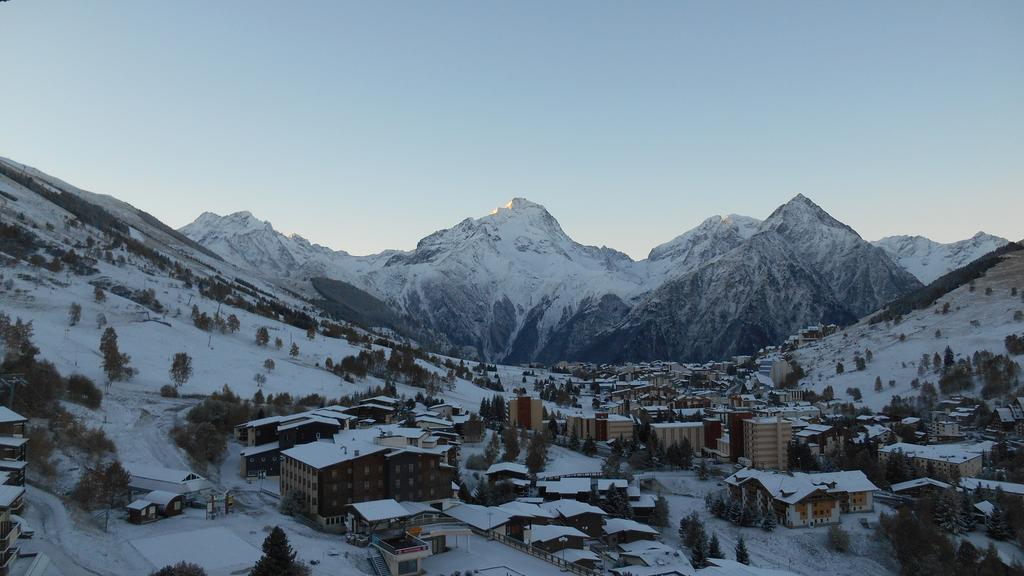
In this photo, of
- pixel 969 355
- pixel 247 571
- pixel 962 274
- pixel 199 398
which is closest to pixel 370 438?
pixel 247 571

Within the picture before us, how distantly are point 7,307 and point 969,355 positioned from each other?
11011cm

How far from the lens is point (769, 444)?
68.2m

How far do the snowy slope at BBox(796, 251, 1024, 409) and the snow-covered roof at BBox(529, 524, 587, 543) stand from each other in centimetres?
6751

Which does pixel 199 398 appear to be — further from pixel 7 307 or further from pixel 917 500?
pixel 917 500

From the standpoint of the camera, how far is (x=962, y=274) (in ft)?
472

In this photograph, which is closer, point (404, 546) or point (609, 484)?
point (404, 546)

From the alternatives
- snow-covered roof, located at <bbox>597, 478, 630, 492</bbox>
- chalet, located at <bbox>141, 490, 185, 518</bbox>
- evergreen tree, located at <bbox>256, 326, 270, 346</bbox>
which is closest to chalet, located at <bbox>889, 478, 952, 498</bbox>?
snow-covered roof, located at <bbox>597, 478, 630, 492</bbox>

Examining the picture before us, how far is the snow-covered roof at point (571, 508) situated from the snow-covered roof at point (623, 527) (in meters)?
0.77

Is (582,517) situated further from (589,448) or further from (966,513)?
(589,448)

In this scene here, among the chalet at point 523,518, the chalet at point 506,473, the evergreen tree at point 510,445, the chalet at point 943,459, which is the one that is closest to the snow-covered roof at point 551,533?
the chalet at point 523,518

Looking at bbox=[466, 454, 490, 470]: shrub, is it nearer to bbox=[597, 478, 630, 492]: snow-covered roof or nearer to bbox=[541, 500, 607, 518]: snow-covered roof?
A: bbox=[597, 478, 630, 492]: snow-covered roof

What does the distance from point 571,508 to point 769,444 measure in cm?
2892

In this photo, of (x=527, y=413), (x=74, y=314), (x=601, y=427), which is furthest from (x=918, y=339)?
(x=74, y=314)

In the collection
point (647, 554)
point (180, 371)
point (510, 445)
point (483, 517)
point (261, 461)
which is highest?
point (180, 371)
